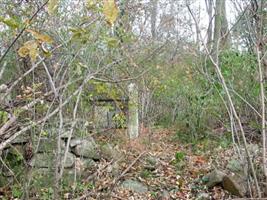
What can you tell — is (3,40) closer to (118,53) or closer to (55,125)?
(55,125)

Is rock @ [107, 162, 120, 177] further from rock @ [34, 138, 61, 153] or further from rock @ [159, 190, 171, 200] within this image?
rock @ [34, 138, 61, 153]

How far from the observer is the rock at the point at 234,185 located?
16.9ft

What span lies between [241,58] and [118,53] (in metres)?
2.94

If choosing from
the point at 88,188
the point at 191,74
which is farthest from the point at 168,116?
the point at 88,188

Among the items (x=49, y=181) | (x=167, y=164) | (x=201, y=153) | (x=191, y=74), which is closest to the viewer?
(x=49, y=181)

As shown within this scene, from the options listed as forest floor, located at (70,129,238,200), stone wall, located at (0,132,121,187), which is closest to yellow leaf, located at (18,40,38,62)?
stone wall, located at (0,132,121,187)

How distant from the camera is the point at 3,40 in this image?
4.73 m

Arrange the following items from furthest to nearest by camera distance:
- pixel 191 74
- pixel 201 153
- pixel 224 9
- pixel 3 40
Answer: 1. pixel 191 74
2. pixel 224 9
3. pixel 201 153
4. pixel 3 40

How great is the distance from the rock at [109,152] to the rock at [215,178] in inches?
57.4

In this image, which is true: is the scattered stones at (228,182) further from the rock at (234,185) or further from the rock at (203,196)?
the rock at (203,196)

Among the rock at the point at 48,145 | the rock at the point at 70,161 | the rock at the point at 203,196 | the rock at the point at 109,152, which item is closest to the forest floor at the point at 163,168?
the rock at the point at 203,196

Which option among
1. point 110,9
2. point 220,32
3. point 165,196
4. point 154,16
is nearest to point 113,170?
point 165,196

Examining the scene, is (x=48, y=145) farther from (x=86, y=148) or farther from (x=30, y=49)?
(x=30, y=49)

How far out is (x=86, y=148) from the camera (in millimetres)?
6129
